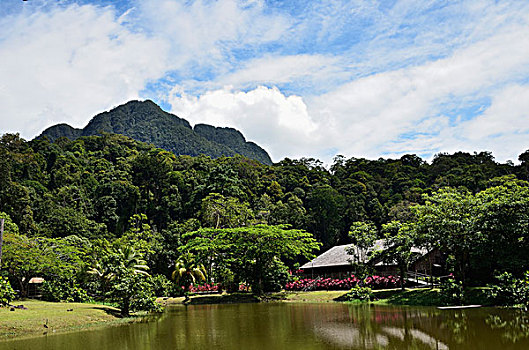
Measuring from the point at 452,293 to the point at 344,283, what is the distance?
441 inches

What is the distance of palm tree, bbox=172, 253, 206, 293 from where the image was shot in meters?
33.2

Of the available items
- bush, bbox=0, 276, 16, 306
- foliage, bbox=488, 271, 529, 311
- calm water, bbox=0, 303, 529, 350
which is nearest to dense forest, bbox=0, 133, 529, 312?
foliage, bbox=488, 271, 529, 311

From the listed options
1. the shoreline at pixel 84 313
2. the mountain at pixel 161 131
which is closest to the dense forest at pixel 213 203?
the shoreline at pixel 84 313

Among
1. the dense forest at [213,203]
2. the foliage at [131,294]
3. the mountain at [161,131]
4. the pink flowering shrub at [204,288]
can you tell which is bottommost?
the pink flowering shrub at [204,288]

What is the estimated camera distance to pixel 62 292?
2322 cm

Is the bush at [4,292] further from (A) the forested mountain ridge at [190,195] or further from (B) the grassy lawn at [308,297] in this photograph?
(B) the grassy lawn at [308,297]

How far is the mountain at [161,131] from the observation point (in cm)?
10394

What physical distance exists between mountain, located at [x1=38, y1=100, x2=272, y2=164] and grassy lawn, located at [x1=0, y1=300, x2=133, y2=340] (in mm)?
84283

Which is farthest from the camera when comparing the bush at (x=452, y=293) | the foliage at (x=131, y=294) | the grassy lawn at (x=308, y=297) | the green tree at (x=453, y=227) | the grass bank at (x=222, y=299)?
the grass bank at (x=222, y=299)

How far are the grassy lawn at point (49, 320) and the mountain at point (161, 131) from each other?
8428 centimetres

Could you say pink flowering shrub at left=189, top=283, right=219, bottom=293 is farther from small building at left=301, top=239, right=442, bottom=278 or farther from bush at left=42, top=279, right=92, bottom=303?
bush at left=42, top=279, right=92, bottom=303

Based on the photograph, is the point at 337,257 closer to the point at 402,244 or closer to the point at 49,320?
the point at 402,244

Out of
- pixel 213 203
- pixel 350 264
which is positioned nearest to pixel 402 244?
pixel 350 264

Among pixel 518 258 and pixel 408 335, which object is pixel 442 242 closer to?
pixel 518 258
